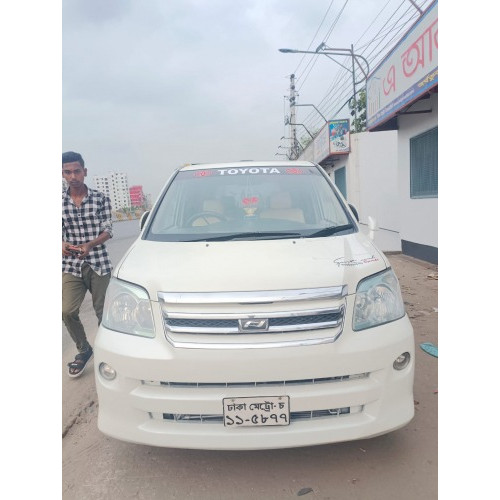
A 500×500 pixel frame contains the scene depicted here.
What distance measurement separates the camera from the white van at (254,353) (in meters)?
1.96

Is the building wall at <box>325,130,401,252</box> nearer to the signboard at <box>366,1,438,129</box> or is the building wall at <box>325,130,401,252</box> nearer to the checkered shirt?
the signboard at <box>366,1,438,129</box>

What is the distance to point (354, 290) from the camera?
212 centimetres

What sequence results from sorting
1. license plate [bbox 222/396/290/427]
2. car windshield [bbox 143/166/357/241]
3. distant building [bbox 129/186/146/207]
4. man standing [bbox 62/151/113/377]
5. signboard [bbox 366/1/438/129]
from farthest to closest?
distant building [bbox 129/186/146/207], signboard [bbox 366/1/438/129], man standing [bbox 62/151/113/377], car windshield [bbox 143/166/357/241], license plate [bbox 222/396/290/427]

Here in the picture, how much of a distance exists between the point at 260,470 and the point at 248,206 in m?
1.77

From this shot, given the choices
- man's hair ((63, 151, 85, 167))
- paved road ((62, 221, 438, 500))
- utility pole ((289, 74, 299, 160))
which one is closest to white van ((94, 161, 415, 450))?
paved road ((62, 221, 438, 500))

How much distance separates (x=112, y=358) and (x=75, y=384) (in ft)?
5.70

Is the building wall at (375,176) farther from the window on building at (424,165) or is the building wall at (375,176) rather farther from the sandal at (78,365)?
the sandal at (78,365)

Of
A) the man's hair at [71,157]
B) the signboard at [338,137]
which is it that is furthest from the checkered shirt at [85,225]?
the signboard at [338,137]

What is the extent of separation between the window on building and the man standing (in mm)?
6179

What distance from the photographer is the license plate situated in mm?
1942

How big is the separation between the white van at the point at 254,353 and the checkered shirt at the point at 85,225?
4.77ft

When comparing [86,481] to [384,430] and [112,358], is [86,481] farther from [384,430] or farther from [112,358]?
[384,430]

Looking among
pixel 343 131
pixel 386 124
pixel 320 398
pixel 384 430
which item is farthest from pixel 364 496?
pixel 343 131

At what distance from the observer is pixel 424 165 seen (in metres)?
8.08
